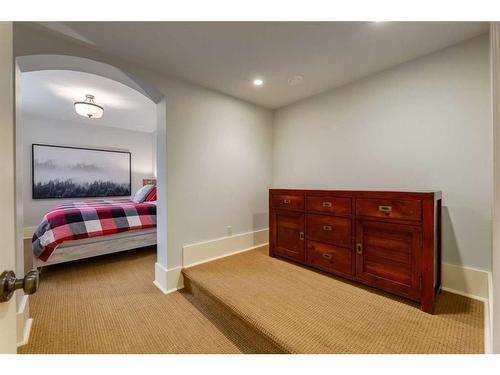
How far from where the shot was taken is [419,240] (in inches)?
56.3

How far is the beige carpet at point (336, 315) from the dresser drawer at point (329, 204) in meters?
0.61

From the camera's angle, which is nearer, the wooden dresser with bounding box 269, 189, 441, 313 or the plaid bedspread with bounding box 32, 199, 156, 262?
the wooden dresser with bounding box 269, 189, 441, 313

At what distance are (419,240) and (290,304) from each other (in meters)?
0.99

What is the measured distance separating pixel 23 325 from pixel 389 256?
8.65 feet

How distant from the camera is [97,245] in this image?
2.75m

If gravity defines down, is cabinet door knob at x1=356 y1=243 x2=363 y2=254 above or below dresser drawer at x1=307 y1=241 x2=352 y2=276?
above

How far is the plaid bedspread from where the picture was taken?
94.3 inches

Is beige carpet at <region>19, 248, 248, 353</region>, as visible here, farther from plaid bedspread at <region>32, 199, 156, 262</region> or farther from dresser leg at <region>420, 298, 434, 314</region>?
dresser leg at <region>420, 298, 434, 314</region>

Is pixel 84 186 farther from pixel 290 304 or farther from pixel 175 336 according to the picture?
pixel 290 304

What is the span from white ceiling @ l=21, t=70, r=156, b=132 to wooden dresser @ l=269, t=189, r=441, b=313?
2.77m

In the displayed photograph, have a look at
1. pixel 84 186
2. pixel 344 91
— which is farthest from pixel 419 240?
pixel 84 186

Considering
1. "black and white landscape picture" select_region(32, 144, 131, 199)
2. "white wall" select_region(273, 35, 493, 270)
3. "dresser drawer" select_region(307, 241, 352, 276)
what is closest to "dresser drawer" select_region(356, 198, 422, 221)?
"dresser drawer" select_region(307, 241, 352, 276)

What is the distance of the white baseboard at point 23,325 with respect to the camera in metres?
1.38

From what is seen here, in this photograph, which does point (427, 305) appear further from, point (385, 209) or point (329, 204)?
point (329, 204)
